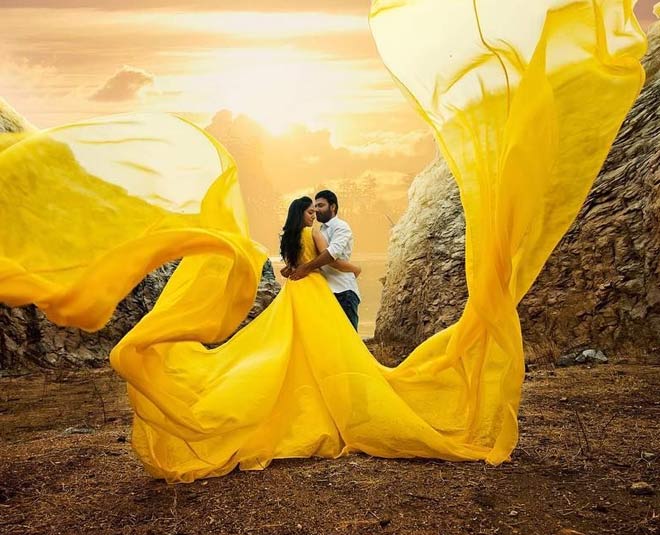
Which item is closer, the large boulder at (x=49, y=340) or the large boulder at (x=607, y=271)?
the large boulder at (x=607, y=271)

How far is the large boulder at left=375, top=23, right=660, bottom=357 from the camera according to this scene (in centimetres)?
741

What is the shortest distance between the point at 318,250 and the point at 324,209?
0.62 meters

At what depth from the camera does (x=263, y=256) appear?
3562mm

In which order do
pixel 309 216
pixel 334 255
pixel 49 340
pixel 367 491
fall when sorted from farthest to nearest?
pixel 49 340
pixel 309 216
pixel 334 255
pixel 367 491

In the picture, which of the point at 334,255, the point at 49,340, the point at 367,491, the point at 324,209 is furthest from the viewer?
the point at 49,340

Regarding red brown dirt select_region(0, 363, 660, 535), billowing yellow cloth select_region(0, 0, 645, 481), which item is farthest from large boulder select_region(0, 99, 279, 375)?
billowing yellow cloth select_region(0, 0, 645, 481)

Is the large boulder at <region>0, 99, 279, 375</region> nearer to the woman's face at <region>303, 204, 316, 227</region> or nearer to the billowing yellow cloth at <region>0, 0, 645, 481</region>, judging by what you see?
the woman's face at <region>303, 204, 316, 227</region>

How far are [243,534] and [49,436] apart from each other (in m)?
2.97

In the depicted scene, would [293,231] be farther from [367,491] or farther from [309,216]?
[367,491]

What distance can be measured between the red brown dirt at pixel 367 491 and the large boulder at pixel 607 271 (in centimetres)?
278

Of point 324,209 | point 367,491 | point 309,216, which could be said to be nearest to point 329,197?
point 324,209

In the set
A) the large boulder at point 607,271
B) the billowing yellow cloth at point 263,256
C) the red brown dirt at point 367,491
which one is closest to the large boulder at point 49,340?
the large boulder at point 607,271

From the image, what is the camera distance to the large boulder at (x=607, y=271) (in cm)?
741

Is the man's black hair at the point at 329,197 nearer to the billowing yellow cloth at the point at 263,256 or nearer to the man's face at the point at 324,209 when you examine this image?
the man's face at the point at 324,209
